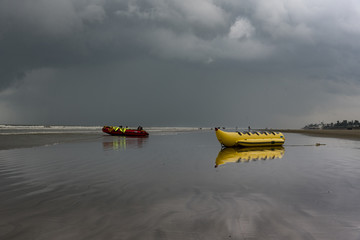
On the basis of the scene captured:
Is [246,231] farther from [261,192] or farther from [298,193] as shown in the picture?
[298,193]

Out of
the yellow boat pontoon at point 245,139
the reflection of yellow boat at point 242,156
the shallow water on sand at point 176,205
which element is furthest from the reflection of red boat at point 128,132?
the shallow water on sand at point 176,205

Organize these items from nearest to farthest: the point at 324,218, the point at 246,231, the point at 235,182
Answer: the point at 246,231 < the point at 324,218 < the point at 235,182

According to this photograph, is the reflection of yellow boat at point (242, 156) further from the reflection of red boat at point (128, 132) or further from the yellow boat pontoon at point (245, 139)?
the reflection of red boat at point (128, 132)

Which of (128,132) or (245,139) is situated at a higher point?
(128,132)

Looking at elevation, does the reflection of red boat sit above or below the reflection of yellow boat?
above

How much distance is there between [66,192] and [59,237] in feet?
10.2

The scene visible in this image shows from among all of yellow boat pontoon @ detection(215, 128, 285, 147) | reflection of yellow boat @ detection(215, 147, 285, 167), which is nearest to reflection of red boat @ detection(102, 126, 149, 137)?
yellow boat pontoon @ detection(215, 128, 285, 147)

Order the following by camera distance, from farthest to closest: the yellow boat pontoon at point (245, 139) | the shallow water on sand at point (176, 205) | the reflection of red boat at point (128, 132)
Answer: the reflection of red boat at point (128, 132) → the yellow boat pontoon at point (245, 139) → the shallow water on sand at point (176, 205)

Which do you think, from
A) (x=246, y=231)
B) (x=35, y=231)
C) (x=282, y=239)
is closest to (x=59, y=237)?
(x=35, y=231)

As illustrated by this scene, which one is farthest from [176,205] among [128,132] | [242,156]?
[128,132]

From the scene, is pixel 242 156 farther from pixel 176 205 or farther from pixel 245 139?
pixel 176 205

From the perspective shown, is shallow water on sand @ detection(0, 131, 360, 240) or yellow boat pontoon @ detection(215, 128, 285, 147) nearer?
shallow water on sand @ detection(0, 131, 360, 240)

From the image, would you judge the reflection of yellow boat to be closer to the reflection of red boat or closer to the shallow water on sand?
the shallow water on sand

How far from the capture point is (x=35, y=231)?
414cm
